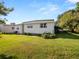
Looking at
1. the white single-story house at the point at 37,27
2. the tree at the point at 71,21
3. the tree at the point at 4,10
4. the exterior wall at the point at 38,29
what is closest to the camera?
the tree at the point at 4,10

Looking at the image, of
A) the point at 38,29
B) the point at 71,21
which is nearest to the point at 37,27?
the point at 38,29

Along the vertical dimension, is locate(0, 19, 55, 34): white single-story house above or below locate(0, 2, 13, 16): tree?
below

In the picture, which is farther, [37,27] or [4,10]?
[37,27]

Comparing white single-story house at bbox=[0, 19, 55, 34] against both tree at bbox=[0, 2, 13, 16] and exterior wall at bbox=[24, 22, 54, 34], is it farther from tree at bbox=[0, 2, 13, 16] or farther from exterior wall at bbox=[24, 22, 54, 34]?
tree at bbox=[0, 2, 13, 16]

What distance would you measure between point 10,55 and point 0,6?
713 cm

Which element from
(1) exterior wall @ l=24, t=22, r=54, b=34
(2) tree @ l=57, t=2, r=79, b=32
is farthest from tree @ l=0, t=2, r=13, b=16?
(2) tree @ l=57, t=2, r=79, b=32

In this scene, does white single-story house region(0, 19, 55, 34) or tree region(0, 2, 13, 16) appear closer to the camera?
tree region(0, 2, 13, 16)

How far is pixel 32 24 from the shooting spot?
37.9 metres

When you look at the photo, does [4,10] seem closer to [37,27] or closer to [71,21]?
[37,27]

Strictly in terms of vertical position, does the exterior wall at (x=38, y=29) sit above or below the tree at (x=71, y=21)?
below

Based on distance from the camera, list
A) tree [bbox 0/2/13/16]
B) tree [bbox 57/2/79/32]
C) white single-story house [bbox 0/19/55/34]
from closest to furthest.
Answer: tree [bbox 0/2/13/16], white single-story house [bbox 0/19/55/34], tree [bbox 57/2/79/32]

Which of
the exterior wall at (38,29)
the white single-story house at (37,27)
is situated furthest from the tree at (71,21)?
the exterior wall at (38,29)

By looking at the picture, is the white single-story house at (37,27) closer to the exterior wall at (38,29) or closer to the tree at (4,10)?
the exterior wall at (38,29)

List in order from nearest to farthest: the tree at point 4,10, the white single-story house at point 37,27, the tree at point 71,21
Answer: the tree at point 4,10 < the white single-story house at point 37,27 < the tree at point 71,21
